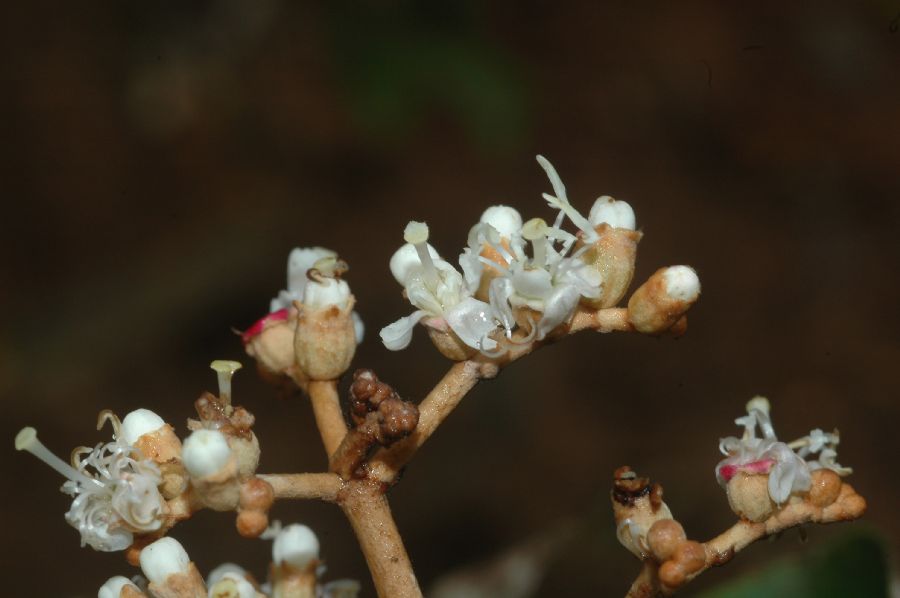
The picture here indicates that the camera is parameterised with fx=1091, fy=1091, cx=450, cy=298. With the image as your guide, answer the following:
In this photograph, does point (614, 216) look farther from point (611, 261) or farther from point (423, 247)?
point (423, 247)

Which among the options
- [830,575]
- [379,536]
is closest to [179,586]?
[379,536]

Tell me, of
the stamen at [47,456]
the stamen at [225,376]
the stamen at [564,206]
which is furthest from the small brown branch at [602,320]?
the stamen at [47,456]

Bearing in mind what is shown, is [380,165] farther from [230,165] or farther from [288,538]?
[288,538]

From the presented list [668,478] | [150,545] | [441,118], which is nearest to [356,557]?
[668,478]

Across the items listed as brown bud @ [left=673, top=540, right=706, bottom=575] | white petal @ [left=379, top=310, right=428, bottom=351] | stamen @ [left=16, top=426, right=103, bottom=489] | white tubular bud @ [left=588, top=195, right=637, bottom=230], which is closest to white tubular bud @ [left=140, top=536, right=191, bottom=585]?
stamen @ [left=16, top=426, right=103, bottom=489]

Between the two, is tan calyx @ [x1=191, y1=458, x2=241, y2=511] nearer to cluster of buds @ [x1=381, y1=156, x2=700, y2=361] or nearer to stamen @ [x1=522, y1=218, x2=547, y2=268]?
cluster of buds @ [x1=381, y1=156, x2=700, y2=361]
